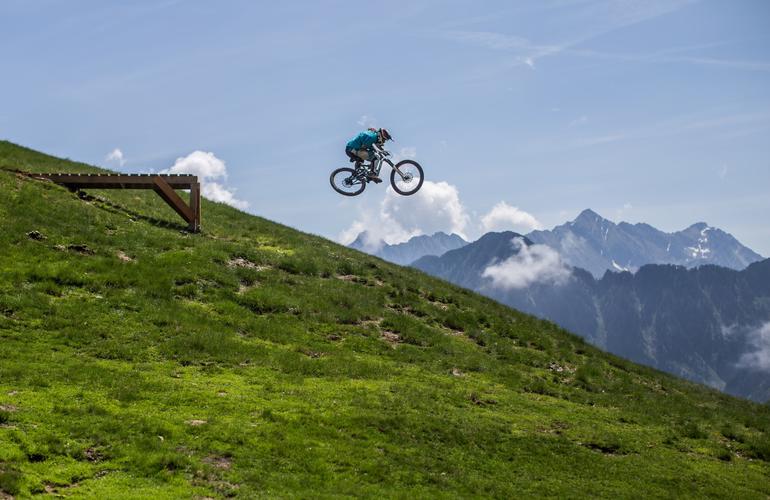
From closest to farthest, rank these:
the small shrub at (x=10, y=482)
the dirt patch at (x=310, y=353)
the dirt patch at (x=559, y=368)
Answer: the small shrub at (x=10, y=482) < the dirt patch at (x=310, y=353) < the dirt patch at (x=559, y=368)

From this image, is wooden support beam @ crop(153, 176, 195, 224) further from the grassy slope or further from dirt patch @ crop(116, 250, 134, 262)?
dirt patch @ crop(116, 250, 134, 262)

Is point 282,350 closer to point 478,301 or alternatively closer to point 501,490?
point 501,490

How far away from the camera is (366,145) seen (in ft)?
116

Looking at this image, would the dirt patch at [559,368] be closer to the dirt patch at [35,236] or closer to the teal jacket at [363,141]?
the teal jacket at [363,141]

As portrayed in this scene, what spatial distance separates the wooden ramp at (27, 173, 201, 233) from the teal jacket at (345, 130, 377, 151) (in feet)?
43.0

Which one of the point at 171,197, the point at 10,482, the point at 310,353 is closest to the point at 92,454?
the point at 10,482

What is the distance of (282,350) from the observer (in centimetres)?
2789

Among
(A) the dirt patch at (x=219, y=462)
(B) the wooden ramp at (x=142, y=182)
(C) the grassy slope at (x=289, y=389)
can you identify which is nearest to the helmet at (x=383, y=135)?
(C) the grassy slope at (x=289, y=389)

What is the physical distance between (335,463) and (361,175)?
71.9 ft

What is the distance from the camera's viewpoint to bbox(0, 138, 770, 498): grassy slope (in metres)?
16.6

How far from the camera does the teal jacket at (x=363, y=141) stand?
1368 inches

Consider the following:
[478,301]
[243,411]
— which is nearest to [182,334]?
[243,411]

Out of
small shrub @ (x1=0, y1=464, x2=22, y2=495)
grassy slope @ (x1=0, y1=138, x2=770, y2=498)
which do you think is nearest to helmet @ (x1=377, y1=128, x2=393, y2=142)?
grassy slope @ (x1=0, y1=138, x2=770, y2=498)

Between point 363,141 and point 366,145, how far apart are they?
11.4 inches
